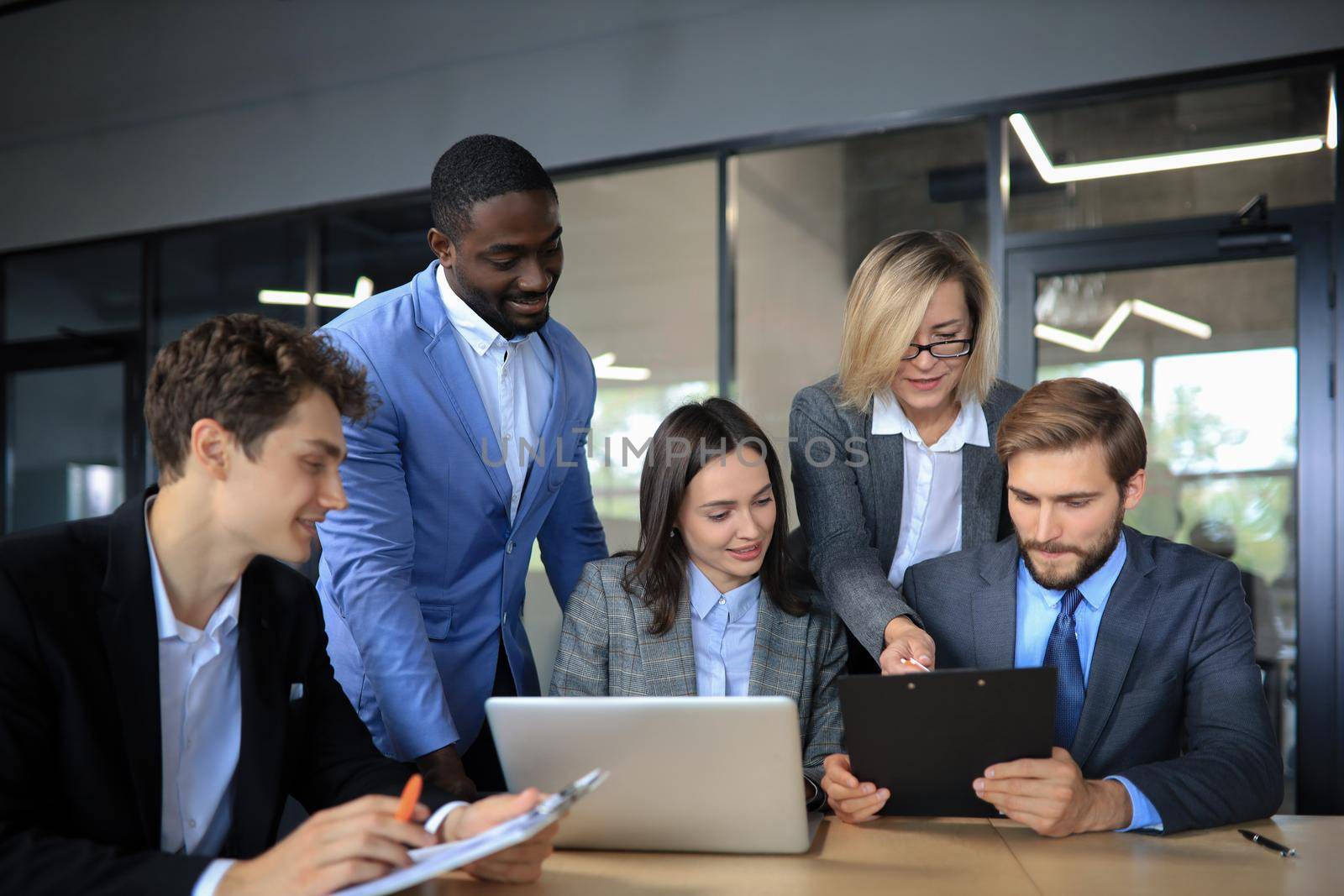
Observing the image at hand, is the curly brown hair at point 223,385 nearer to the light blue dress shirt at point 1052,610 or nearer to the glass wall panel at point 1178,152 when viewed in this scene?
the light blue dress shirt at point 1052,610

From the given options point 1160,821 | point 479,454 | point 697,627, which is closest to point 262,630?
point 479,454

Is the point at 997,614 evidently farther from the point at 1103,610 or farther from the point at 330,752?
the point at 330,752

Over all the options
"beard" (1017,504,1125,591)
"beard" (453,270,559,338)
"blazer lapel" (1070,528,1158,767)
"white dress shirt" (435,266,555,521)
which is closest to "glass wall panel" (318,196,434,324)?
"white dress shirt" (435,266,555,521)

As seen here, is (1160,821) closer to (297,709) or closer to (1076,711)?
(1076,711)

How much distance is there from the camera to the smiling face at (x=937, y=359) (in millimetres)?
2340

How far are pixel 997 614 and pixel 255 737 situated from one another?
125cm

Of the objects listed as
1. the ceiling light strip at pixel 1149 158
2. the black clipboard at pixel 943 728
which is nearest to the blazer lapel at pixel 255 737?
the black clipboard at pixel 943 728

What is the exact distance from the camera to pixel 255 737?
5.24 ft

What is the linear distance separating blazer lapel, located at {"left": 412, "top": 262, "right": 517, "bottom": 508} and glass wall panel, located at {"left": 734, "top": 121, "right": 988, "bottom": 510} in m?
2.40

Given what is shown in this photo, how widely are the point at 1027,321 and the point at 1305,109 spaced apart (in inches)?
42.6

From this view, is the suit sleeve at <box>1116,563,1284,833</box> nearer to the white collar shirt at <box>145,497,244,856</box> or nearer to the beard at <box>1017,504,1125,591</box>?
the beard at <box>1017,504,1125,591</box>

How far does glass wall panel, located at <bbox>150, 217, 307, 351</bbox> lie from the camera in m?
5.50

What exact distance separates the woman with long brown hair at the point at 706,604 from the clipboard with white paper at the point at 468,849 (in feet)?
3.18

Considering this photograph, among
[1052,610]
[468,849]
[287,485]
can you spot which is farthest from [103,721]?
[1052,610]
